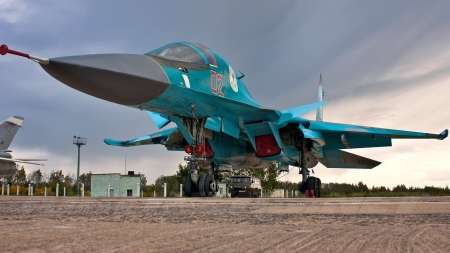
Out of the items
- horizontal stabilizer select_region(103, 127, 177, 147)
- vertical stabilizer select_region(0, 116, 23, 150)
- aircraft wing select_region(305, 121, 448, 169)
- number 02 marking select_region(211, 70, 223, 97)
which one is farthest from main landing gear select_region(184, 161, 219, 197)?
vertical stabilizer select_region(0, 116, 23, 150)

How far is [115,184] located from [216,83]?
30.0 metres

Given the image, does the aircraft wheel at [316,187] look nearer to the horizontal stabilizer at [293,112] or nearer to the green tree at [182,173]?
the horizontal stabilizer at [293,112]

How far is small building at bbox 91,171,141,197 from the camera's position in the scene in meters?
38.5

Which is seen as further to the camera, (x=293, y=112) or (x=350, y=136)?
(x=350, y=136)

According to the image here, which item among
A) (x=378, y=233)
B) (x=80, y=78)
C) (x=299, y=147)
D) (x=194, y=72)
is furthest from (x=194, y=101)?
(x=378, y=233)

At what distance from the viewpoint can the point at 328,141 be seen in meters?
17.2

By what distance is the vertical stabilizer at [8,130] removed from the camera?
2292cm

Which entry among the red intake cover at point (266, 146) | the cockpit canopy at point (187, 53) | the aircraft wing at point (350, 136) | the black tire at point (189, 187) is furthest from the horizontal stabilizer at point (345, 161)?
the cockpit canopy at point (187, 53)

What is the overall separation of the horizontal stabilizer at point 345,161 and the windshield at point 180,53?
31.4 feet

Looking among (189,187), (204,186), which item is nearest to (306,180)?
(189,187)

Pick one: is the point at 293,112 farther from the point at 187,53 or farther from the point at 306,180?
the point at 187,53

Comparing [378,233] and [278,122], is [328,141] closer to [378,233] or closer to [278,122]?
[278,122]

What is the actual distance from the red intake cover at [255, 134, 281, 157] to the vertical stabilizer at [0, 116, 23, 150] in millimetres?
16168

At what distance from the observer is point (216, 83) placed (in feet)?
35.9
